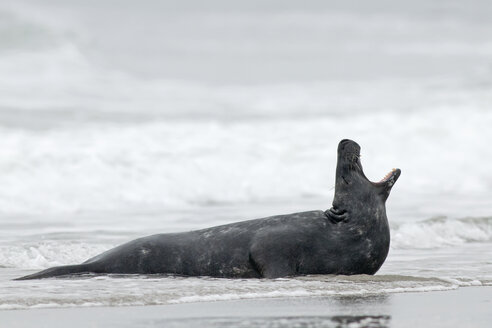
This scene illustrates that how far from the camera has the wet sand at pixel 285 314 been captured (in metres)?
6.18

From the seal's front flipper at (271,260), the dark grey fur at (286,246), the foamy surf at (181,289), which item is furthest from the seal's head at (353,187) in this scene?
the foamy surf at (181,289)

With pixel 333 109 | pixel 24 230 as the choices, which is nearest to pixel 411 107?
pixel 333 109

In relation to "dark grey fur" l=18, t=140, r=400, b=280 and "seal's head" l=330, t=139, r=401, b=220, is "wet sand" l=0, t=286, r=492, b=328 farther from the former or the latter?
"seal's head" l=330, t=139, r=401, b=220

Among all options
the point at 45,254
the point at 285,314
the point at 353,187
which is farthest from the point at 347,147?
the point at 45,254

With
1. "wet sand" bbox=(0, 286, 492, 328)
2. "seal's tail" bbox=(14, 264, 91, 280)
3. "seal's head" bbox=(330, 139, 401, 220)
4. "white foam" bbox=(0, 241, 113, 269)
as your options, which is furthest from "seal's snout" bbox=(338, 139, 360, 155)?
"white foam" bbox=(0, 241, 113, 269)

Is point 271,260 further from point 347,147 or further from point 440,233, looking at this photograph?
point 440,233

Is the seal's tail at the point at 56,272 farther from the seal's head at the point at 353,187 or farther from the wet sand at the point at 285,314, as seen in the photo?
the seal's head at the point at 353,187

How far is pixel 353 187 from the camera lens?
30.3ft

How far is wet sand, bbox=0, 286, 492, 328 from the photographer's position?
6.18 m

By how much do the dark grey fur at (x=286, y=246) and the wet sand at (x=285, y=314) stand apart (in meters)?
1.27

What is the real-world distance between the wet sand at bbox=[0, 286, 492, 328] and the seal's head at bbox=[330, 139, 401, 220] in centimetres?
168

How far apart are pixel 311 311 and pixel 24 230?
8.71 metres

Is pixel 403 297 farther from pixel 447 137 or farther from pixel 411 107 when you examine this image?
pixel 411 107

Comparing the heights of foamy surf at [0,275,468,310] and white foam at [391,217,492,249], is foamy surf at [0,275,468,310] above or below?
below
